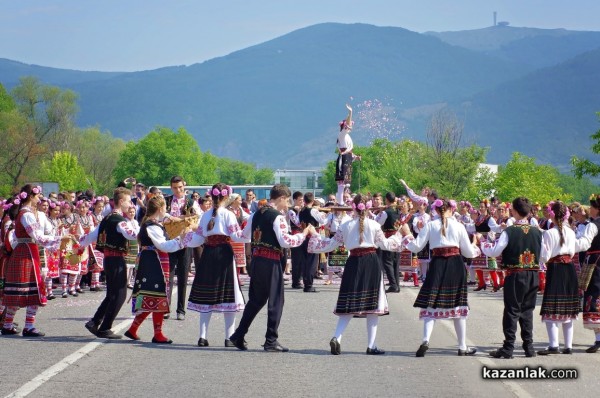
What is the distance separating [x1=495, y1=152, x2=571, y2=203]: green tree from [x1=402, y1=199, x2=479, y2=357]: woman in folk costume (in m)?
75.9

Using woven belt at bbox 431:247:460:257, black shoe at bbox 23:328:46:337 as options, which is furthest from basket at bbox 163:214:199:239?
woven belt at bbox 431:247:460:257

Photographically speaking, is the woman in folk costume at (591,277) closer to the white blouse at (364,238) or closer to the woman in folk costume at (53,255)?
the white blouse at (364,238)

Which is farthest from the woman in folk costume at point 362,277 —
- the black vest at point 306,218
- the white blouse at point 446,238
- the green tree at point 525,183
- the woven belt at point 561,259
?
the green tree at point 525,183

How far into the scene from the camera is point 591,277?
44.0 ft

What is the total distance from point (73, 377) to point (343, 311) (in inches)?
142

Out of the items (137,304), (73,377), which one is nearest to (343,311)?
(137,304)

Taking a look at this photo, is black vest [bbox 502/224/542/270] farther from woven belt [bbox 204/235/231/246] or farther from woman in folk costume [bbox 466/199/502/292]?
woman in folk costume [bbox 466/199/502/292]

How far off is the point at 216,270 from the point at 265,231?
2.89 feet

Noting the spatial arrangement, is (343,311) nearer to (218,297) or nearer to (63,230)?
A: (218,297)

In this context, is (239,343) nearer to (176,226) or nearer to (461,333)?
(176,226)

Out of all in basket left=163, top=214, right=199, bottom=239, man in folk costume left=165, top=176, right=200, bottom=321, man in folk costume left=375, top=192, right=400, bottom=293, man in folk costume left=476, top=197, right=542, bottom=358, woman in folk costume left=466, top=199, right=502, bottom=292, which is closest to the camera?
man in folk costume left=476, top=197, right=542, bottom=358

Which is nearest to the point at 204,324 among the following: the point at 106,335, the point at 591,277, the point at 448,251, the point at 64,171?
the point at 106,335

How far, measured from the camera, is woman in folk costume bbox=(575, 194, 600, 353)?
518 inches

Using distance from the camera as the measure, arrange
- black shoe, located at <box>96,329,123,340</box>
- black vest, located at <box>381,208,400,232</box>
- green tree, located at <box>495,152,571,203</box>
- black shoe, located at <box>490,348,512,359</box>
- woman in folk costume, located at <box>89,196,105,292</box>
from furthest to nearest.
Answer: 1. green tree, located at <box>495,152,571,203</box>
2. black vest, located at <box>381,208,400,232</box>
3. woman in folk costume, located at <box>89,196,105,292</box>
4. black shoe, located at <box>96,329,123,340</box>
5. black shoe, located at <box>490,348,512,359</box>
